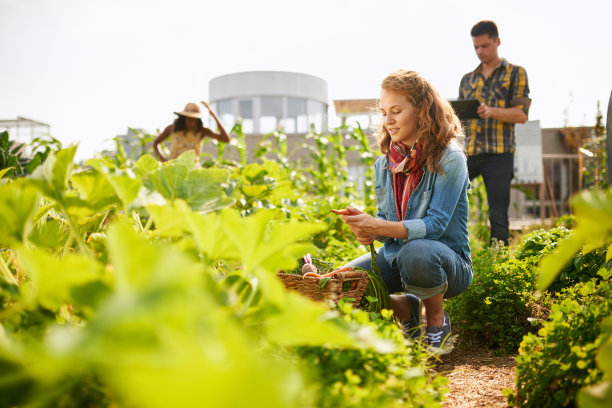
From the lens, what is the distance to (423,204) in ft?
6.34

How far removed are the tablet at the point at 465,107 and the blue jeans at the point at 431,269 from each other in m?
1.58

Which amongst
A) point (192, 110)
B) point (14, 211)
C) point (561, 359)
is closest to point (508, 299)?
point (561, 359)

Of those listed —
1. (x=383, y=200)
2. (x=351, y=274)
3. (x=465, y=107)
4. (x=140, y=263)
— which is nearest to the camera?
(x=140, y=263)

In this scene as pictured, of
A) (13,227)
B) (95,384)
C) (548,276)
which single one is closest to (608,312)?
(548,276)

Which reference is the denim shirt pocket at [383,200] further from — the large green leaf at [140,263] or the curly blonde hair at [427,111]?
the large green leaf at [140,263]

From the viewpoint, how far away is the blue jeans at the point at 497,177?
3.48 m

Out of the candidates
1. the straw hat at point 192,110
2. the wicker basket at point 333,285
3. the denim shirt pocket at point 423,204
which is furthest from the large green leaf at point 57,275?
the straw hat at point 192,110

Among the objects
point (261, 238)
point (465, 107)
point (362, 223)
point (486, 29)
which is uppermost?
point (486, 29)

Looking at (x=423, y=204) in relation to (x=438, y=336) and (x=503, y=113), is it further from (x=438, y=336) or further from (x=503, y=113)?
(x=503, y=113)

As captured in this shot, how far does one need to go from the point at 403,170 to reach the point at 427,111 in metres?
0.25

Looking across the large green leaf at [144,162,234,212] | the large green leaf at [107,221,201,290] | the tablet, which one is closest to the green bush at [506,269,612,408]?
the large green leaf at [144,162,234,212]

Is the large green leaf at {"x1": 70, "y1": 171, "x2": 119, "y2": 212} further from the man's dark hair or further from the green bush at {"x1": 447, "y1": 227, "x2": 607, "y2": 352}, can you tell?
the man's dark hair

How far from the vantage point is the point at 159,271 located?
1.03ft

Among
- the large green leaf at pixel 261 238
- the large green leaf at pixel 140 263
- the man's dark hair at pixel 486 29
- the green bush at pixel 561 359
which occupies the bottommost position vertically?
the green bush at pixel 561 359
